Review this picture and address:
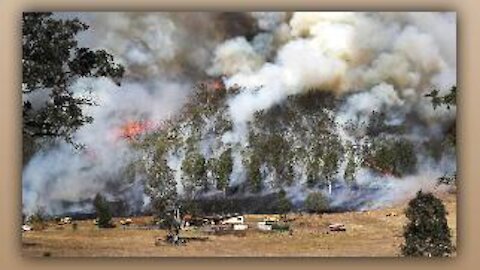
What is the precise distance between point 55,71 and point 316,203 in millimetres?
1209

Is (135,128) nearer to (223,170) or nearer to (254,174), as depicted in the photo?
(223,170)

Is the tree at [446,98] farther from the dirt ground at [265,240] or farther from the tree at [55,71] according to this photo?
the tree at [55,71]

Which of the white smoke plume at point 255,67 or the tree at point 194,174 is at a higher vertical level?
the white smoke plume at point 255,67

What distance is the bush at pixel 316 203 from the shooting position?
9.83 feet

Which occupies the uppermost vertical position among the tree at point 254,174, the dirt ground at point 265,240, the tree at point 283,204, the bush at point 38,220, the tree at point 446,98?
the tree at point 446,98

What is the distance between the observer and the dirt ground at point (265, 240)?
2.99 m

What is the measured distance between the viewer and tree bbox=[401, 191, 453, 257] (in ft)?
9.78

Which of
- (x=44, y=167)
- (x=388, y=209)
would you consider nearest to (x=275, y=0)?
(x=388, y=209)

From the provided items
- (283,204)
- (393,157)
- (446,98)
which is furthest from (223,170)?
(446,98)

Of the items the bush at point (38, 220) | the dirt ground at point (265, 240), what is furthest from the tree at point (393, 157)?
the bush at point (38, 220)

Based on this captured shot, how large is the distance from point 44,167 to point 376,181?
1.37 metres

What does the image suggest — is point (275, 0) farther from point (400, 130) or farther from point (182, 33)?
point (400, 130)

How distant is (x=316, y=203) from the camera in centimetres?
300

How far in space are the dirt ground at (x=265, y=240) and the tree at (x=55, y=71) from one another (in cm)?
42
